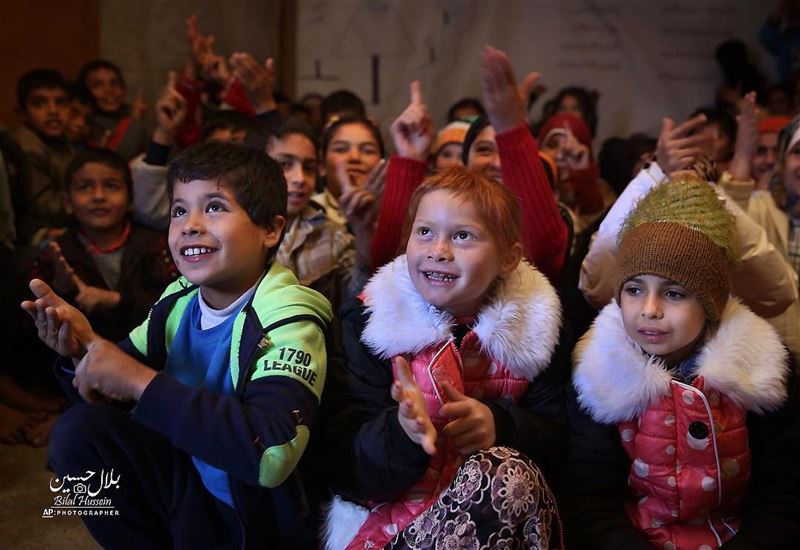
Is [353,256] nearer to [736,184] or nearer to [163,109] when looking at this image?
[163,109]

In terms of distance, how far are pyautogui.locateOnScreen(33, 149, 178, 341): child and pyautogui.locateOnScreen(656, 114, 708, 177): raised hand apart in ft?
4.69

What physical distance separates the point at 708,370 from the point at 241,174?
970mm

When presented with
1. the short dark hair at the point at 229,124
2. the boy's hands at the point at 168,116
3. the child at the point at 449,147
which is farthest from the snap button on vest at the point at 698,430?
the short dark hair at the point at 229,124

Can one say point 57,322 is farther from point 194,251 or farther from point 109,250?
point 109,250

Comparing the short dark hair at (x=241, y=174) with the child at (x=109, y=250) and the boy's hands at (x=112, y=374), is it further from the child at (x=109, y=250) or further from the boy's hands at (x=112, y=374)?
the child at (x=109, y=250)

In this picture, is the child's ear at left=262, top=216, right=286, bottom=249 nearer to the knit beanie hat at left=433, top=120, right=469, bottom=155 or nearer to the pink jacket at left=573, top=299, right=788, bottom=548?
the pink jacket at left=573, top=299, right=788, bottom=548

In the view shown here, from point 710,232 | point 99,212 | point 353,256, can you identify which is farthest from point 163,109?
point 710,232

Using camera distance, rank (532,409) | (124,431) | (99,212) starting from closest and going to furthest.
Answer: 1. (124,431)
2. (532,409)
3. (99,212)

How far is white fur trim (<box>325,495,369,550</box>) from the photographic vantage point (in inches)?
59.0

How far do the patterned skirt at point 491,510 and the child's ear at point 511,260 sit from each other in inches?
15.7

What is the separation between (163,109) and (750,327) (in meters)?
1.80

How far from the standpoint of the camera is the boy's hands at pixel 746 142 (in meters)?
2.20

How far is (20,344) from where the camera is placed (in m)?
2.66

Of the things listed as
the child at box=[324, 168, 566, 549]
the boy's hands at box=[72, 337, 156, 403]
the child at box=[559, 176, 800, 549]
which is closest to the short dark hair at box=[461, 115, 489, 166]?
the child at box=[324, 168, 566, 549]
